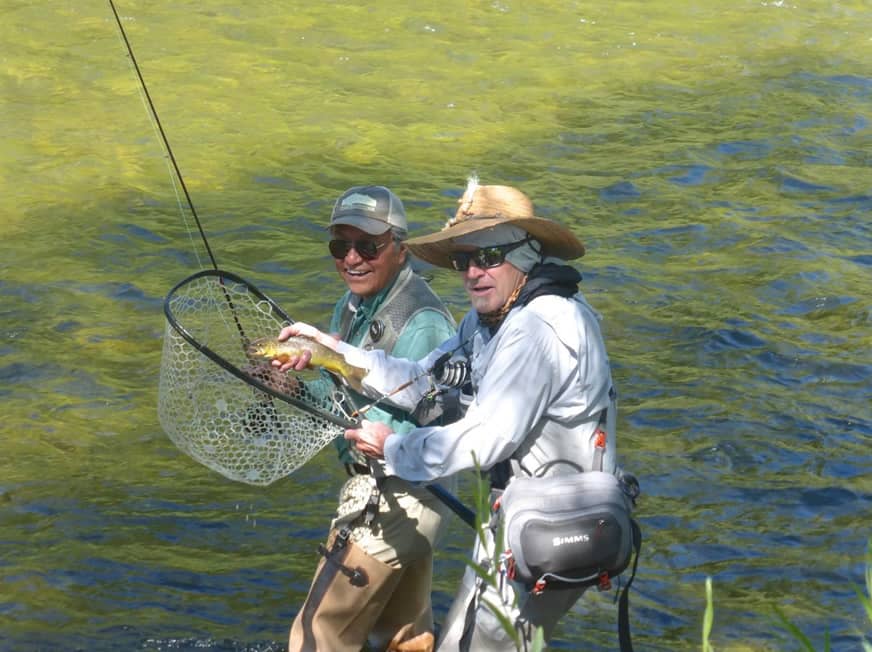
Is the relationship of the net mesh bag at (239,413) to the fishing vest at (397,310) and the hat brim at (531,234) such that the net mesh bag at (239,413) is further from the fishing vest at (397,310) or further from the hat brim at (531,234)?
the hat brim at (531,234)

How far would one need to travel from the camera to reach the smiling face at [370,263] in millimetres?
5734

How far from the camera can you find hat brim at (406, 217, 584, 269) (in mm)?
4887

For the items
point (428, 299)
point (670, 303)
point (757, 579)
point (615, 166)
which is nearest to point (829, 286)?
point (670, 303)

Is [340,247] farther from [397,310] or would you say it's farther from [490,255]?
[490,255]

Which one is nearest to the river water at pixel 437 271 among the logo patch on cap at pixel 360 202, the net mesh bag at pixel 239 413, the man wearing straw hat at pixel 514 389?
the man wearing straw hat at pixel 514 389

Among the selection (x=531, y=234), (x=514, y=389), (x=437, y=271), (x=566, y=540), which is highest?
(x=531, y=234)

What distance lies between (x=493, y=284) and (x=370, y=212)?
97 cm

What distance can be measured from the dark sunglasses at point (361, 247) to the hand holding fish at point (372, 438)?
92 centimetres

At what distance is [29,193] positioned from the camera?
13.4 m

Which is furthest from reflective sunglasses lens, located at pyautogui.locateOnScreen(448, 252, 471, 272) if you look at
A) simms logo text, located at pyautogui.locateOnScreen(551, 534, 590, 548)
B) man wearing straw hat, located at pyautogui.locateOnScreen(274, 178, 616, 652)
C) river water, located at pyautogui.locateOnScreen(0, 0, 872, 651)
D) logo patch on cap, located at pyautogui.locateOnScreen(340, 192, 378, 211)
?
river water, located at pyautogui.locateOnScreen(0, 0, 872, 651)

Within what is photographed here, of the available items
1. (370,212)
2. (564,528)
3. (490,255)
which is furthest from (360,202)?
(564,528)

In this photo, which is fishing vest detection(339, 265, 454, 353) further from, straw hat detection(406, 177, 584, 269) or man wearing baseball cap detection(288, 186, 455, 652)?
straw hat detection(406, 177, 584, 269)

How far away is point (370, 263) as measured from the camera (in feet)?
18.9

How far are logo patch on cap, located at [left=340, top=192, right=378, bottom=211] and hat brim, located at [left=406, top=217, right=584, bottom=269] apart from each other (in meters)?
0.51
